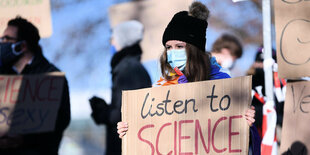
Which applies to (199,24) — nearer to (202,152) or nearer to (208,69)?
(208,69)

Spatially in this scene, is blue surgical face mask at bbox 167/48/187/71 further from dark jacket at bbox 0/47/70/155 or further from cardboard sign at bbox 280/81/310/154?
dark jacket at bbox 0/47/70/155

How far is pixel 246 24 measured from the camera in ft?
21.6

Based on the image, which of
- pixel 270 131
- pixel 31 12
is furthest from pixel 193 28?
pixel 31 12

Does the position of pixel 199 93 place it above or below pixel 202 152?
above

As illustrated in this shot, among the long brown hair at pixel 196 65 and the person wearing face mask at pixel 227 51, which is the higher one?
the person wearing face mask at pixel 227 51

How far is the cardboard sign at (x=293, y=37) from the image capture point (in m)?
3.45

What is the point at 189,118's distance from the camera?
259 cm

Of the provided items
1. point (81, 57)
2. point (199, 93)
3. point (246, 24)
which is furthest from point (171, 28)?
point (81, 57)

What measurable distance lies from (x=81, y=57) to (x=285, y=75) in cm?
415

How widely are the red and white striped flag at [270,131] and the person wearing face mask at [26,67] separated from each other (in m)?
1.73

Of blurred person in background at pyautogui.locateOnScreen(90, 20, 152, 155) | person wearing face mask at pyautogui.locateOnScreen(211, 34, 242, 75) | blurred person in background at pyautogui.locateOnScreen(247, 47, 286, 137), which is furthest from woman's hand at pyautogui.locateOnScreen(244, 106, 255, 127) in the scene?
person wearing face mask at pyautogui.locateOnScreen(211, 34, 242, 75)

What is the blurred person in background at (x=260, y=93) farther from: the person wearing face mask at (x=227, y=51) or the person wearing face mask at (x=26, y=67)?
the person wearing face mask at (x=26, y=67)

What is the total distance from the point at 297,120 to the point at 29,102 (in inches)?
93.4

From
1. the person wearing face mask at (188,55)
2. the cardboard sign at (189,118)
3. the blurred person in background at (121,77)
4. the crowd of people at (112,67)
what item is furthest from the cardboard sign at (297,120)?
the blurred person in background at (121,77)
